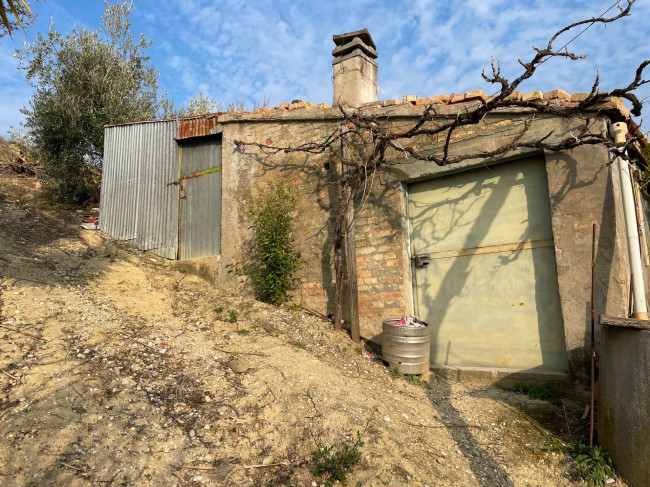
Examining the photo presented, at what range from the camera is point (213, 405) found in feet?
12.3

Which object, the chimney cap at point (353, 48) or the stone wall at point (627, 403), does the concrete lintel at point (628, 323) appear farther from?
the chimney cap at point (353, 48)

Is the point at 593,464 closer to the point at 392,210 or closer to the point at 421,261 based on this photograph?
the point at 421,261

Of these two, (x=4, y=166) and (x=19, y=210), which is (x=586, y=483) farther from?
(x=4, y=166)

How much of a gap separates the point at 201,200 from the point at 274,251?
2.32 metres

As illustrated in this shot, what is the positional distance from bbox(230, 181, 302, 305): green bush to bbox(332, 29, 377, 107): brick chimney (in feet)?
5.97

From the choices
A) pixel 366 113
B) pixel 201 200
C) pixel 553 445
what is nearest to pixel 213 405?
pixel 553 445

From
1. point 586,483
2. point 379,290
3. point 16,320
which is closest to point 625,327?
point 586,483

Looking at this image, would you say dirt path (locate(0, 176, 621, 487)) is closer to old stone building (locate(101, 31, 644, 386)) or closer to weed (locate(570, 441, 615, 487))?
weed (locate(570, 441, 615, 487))

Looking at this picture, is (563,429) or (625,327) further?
(563,429)

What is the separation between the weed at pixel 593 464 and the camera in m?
3.04

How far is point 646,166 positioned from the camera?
5395 millimetres

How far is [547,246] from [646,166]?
2.09 meters

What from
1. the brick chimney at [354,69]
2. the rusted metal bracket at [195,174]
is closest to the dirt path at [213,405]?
the rusted metal bracket at [195,174]

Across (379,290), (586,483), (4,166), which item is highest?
(4,166)
